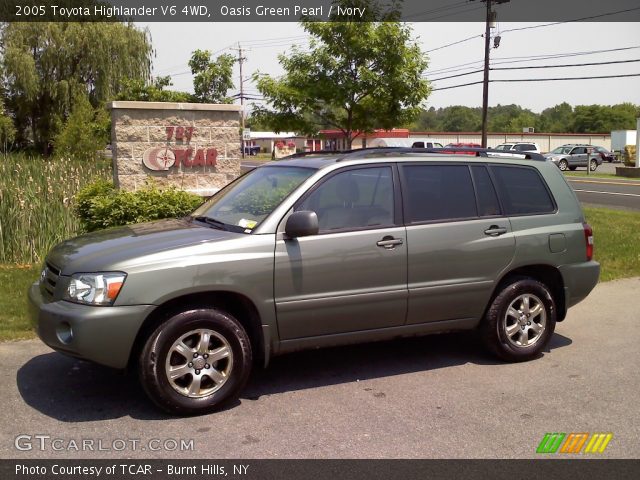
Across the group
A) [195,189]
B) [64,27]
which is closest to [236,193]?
[195,189]

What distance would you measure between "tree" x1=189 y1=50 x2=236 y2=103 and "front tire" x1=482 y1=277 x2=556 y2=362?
23.1 m

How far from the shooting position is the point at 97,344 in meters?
4.27

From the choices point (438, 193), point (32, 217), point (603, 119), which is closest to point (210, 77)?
point (32, 217)

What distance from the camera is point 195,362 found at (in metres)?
4.52

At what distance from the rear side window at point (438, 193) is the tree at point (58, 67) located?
25543 millimetres

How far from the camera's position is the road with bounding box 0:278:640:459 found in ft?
13.4

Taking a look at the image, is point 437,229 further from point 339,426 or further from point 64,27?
point 64,27

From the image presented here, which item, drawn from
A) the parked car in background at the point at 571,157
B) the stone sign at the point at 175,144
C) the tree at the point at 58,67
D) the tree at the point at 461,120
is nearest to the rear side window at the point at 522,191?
the stone sign at the point at 175,144

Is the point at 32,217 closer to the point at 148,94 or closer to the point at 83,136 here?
Answer: the point at 83,136

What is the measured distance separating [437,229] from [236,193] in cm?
171

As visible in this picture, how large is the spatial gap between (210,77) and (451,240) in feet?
78.2

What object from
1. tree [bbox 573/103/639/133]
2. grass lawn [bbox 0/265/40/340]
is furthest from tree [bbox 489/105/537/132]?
grass lawn [bbox 0/265/40/340]

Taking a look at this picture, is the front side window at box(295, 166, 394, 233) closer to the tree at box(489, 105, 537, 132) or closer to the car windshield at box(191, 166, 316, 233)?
the car windshield at box(191, 166, 316, 233)

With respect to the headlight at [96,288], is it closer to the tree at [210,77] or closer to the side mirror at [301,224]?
the side mirror at [301,224]
